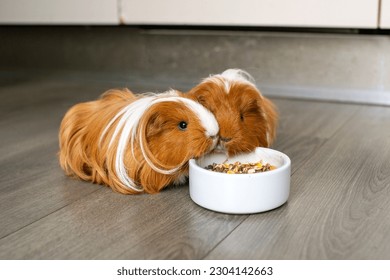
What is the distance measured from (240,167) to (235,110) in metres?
0.11

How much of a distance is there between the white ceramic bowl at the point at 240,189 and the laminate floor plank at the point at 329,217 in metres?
0.02

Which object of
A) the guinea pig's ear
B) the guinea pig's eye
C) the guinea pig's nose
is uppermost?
the guinea pig's ear

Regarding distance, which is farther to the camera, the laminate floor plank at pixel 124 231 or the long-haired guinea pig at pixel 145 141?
the long-haired guinea pig at pixel 145 141

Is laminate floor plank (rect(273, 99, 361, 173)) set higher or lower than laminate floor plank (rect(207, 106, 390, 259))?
lower

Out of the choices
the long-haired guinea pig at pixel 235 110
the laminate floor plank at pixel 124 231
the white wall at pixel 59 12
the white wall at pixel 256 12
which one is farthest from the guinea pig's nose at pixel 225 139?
the white wall at pixel 59 12

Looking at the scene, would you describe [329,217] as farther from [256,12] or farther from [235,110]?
[256,12]

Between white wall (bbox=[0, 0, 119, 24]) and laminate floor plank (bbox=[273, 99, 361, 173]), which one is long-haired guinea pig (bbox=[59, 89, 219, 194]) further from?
white wall (bbox=[0, 0, 119, 24])

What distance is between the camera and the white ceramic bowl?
91 cm

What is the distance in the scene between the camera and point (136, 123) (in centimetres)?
101

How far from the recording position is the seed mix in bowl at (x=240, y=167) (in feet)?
3.20

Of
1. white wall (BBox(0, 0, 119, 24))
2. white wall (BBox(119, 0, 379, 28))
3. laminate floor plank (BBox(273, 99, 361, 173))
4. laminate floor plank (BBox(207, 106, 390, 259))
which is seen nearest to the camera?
laminate floor plank (BBox(207, 106, 390, 259))

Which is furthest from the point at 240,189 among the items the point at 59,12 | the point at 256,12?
the point at 59,12

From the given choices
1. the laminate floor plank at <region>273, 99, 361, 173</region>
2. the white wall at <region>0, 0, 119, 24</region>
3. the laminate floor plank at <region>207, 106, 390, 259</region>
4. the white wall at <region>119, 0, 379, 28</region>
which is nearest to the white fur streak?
the laminate floor plank at <region>207, 106, 390, 259</region>

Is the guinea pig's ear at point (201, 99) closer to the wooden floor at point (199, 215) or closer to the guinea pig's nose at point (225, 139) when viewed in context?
the guinea pig's nose at point (225, 139)
